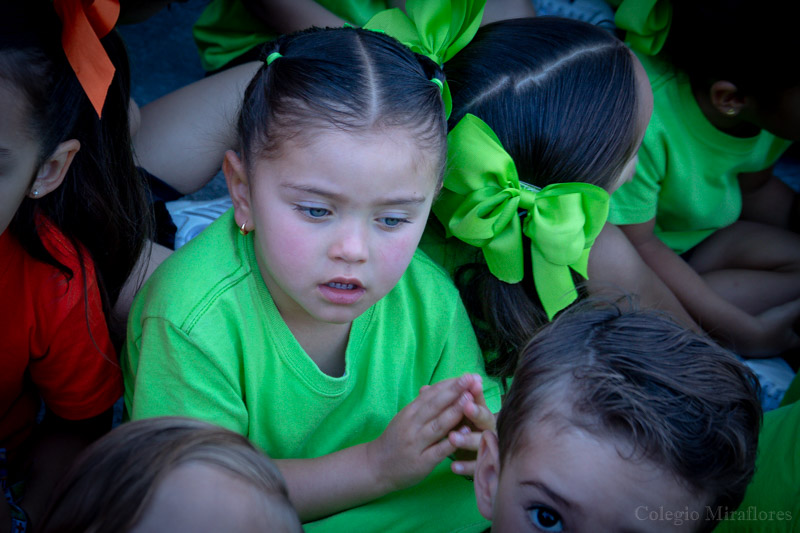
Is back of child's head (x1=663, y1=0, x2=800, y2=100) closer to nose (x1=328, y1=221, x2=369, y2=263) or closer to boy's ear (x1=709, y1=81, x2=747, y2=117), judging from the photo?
boy's ear (x1=709, y1=81, x2=747, y2=117)

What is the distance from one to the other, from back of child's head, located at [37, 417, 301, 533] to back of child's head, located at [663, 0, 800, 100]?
173 centimetres

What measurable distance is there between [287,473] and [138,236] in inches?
22.1

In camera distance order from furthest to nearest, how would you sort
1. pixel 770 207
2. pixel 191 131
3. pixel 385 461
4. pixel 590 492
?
pixel 770 207 → pixel 191 131 → pixel 385 461 → pixel 590 492

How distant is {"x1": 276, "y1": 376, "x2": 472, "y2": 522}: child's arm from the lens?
1.23 metres

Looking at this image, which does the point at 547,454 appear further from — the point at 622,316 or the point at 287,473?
the point at 287,473

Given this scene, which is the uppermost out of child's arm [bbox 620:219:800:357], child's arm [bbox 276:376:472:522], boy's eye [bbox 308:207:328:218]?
boy's eye [bbox 308:207:328:218]

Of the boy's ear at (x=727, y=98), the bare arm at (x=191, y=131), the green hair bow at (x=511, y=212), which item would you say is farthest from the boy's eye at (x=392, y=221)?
the boy's ear at (x=727, y=98)

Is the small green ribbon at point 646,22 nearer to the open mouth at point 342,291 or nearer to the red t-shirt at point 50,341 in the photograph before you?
the open mouth at point 342,291

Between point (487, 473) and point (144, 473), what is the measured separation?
55cm

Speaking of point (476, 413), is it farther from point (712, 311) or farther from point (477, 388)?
point (712, 311)

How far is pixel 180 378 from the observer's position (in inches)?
46.4

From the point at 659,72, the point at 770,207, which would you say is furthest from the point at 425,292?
the point at 770,207

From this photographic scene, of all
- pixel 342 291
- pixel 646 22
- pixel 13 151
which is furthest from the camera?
pixel 646 22

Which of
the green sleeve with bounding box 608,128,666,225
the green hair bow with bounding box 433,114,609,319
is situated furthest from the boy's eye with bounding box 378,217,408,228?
the green sleeve with bounding box 608,128,666,225
